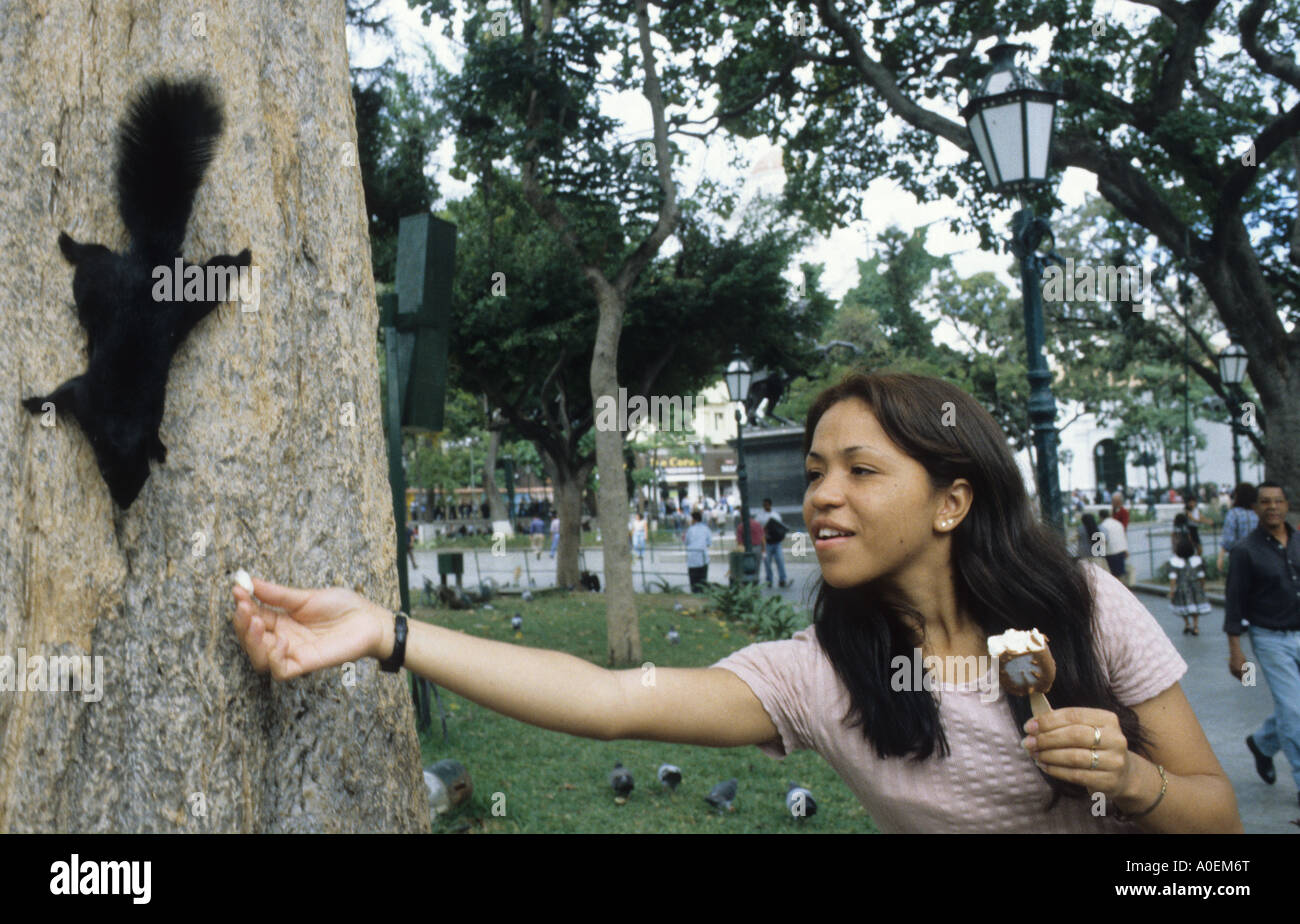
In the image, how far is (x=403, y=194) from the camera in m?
11.4

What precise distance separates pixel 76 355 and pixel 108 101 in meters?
0.50

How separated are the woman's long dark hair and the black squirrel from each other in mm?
1248

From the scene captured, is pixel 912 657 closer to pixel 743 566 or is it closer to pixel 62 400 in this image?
pixel 62 400

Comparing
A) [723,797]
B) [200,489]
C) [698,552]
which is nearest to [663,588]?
[698,552]

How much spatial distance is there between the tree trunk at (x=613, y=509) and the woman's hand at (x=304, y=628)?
363 inches

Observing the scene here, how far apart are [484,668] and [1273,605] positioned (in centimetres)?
581

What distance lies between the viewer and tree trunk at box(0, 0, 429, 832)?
186 centimetres

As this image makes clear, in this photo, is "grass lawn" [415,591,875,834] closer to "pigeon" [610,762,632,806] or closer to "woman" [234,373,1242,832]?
"pigeon" [610,762,632,806]

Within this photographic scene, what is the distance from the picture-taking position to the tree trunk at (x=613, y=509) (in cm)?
1106

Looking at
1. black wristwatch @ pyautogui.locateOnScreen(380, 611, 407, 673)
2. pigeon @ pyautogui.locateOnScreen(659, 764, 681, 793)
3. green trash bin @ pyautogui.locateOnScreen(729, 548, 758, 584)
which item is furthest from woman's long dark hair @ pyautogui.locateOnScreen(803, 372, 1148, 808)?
green trash bin @ pyautogui.locateOnScreen(729, 548, 758, 584)

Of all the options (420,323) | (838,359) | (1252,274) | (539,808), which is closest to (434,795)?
(539,808)

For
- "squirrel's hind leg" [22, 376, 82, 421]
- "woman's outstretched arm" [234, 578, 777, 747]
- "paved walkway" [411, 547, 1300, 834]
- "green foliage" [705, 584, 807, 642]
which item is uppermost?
"squirrel's hind leg" [22, 376, 82, 421]

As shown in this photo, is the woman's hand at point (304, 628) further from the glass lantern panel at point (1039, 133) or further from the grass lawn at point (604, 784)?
the glass lantern panel at point (1039, 133)

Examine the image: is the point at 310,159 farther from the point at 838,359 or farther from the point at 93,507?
the point at 838,359
